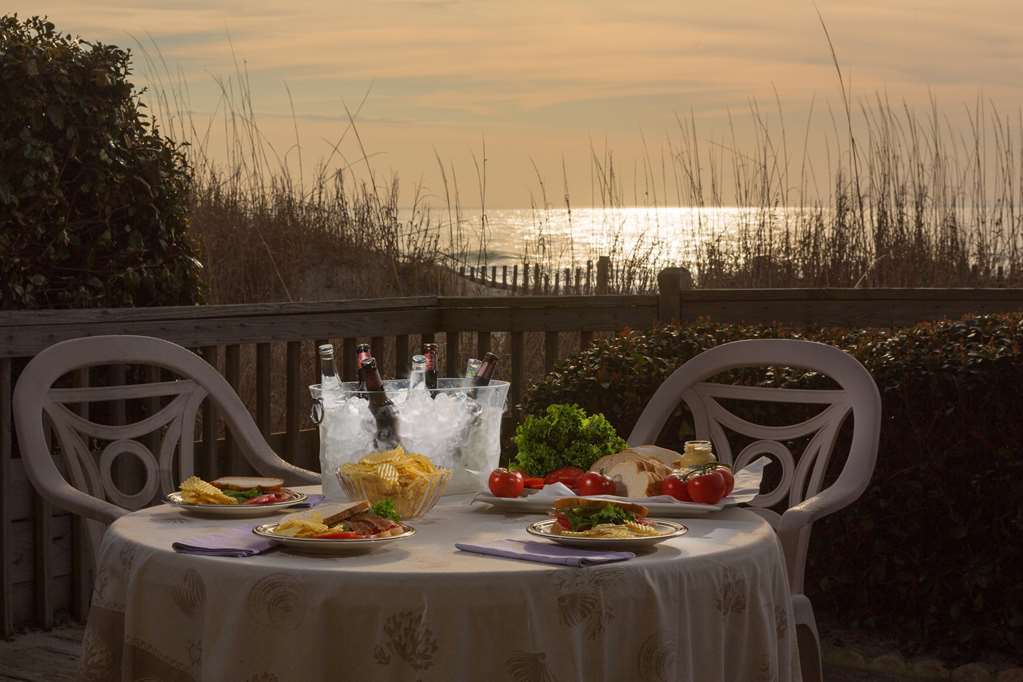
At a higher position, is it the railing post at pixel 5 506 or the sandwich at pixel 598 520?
the sandwich at pixel 598 520

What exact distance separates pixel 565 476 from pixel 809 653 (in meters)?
0.71

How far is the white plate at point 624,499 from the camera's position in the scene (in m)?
2.37

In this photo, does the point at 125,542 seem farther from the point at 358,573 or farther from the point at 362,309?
the point at 362,309

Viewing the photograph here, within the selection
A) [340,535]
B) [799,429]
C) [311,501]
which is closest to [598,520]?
[340,535]

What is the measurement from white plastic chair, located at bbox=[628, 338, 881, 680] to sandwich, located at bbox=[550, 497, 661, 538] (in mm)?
548

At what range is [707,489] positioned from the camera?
2.40 m

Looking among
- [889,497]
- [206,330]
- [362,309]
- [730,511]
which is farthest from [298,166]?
[730,511]

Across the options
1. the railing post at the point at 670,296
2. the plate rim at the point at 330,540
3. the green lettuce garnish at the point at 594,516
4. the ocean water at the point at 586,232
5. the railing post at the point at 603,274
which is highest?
the ocean water at the point at 586,232

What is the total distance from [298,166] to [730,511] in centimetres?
688

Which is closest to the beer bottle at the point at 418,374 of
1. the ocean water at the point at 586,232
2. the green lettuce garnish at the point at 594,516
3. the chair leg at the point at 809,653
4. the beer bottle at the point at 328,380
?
the beer bottle at the point at 328,380

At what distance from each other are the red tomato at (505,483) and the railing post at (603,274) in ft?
17.3

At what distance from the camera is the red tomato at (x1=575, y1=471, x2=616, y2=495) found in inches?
95.9

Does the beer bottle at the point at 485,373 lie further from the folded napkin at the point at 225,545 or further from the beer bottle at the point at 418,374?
the folded napkin at the point at 225,545

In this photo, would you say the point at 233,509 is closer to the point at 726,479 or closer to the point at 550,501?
the point at 550,501
